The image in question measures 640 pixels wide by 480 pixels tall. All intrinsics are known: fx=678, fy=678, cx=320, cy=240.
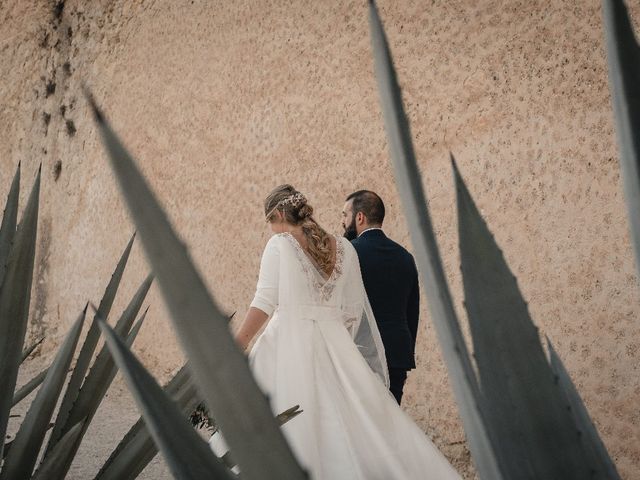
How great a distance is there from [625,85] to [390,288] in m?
2.25

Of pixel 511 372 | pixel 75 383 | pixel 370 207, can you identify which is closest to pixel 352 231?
pixel 370 207

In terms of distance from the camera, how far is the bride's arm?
2.45m

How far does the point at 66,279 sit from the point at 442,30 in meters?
4.75

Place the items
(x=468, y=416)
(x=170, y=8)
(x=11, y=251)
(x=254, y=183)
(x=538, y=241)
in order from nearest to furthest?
(x=468, y=416) → (x=11, y=251) → (x=538, y=241) → (x=254, y=183) → (x=170, y=8)

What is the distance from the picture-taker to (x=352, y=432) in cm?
238

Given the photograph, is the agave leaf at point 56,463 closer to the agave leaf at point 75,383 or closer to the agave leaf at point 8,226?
the agave leaf at point 75,383

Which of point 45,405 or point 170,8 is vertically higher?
point 170,8

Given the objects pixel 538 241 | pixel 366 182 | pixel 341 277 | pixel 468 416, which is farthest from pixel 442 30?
pixel 468 416

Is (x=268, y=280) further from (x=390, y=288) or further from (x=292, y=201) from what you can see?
(x=390, y=288)

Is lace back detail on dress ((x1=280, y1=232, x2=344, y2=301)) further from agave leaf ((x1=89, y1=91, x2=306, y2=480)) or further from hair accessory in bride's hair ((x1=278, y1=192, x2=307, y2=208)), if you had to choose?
agave leaf ((x1=89, y1=91, x2=306, y2=480))

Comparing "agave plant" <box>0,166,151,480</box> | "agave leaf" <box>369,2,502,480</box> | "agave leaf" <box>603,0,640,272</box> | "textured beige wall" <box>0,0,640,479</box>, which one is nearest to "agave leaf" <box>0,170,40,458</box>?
"agave plant" <box>0,166,151,480</box>

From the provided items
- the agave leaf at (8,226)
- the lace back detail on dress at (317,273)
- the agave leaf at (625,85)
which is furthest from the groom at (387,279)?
the agave leaf at (625,85)

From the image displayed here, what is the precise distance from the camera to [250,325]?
2.49 meters

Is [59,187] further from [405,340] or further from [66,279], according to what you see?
[405,340]
